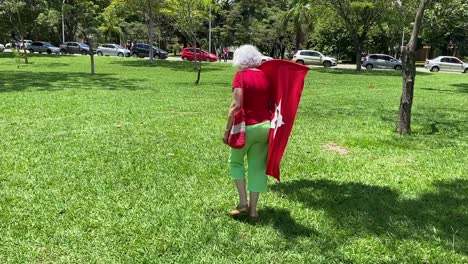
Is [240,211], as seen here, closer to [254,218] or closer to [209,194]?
[254,218]

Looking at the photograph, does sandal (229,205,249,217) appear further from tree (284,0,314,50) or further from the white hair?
tree (284,0,314,50)

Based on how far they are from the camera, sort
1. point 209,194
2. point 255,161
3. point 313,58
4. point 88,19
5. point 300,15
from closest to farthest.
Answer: point 255,161, point 209,194, point 88,19, point 300,15, point 313,58

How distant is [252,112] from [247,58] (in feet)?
1.44

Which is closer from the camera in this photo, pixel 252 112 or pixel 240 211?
pixel 252 112

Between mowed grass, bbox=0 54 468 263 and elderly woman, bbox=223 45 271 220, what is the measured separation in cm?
44

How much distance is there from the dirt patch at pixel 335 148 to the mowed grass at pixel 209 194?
8 cm

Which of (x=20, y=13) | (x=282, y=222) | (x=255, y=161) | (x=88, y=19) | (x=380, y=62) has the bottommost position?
(x=282, y=222)

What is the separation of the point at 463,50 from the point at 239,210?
Answer: 48531 millimetres

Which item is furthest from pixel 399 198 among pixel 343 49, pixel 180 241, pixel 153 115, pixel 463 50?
pixel 463 50

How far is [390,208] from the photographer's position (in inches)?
173

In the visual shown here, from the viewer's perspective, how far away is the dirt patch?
661 centimetres

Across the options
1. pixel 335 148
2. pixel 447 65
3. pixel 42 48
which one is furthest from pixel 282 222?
pixel 42 48

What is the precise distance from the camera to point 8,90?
42.5 ft

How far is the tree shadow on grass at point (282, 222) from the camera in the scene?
3.80 meters
